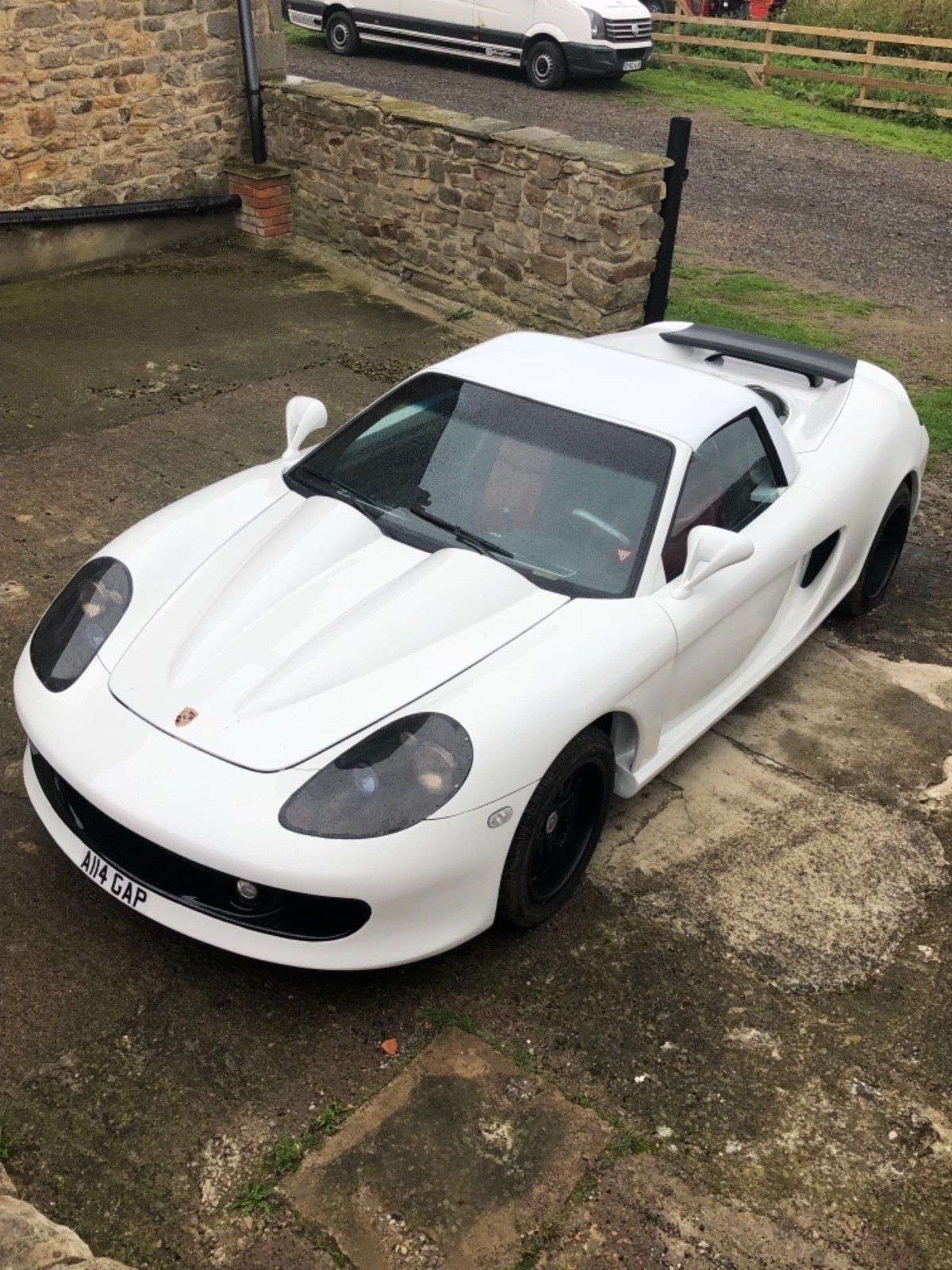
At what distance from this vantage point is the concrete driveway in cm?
285

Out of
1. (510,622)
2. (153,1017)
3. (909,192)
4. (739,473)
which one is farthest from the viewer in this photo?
(909,192)

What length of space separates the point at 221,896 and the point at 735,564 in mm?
2080

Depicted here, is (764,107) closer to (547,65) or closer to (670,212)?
(547,65)

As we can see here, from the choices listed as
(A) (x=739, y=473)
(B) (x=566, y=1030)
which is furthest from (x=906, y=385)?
(B) (x=566, y=1030)

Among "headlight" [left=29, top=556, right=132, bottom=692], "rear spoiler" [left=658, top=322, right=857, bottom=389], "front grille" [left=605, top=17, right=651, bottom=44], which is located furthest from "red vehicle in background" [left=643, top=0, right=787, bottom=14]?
"headlight" [left=29, top=556, right=132, bottom=692]

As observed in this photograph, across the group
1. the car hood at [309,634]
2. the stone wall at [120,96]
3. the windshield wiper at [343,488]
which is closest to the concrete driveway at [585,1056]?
the car hood at [309,634]

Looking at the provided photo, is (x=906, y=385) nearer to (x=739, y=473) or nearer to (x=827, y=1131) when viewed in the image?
(x=739, y=473)

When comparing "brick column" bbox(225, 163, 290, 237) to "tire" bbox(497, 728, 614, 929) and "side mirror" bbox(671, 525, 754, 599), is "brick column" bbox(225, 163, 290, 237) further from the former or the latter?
"tire" bbox(497, 728, 614, 929)

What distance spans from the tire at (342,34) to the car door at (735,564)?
16.9 meters

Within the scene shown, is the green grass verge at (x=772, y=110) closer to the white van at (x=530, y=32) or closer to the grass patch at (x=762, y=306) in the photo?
the white van at (x=530, y=32)

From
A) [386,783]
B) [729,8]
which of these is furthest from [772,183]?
[386,783]

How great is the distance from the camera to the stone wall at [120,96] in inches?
342

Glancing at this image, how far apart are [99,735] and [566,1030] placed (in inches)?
61.3

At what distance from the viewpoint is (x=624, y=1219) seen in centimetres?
287
